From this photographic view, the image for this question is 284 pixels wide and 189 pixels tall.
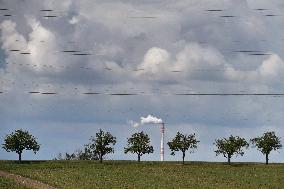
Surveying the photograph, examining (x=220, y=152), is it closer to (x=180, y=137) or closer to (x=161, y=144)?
(x=180, y=137)

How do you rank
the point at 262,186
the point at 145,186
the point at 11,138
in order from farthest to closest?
the point at 11,138
the point at 262,186
the point at 145,186

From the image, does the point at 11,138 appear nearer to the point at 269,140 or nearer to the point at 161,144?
the point at 161,144

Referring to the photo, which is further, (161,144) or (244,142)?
(161,144)

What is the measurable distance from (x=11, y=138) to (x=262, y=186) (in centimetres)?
9346

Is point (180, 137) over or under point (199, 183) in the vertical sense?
over

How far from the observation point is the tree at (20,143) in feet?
474

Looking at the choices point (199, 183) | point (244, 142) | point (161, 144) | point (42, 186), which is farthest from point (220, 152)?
point (42, 186)

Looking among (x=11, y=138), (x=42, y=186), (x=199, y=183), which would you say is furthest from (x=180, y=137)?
(x=42, y=186)

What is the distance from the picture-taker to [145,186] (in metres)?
58.0

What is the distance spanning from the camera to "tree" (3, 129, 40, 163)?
14450 cm

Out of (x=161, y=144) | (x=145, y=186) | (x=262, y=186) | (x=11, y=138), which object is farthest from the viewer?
(x=161, y=144)

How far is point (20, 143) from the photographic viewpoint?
145500 millimetres

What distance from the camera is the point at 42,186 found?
55.6m

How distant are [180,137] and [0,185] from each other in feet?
355
